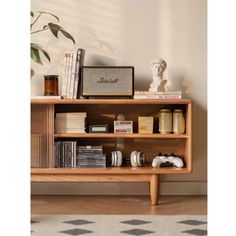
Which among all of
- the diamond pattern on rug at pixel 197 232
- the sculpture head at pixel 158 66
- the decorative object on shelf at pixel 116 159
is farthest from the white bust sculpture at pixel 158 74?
the diamond pattern on rug at pixel 197 232

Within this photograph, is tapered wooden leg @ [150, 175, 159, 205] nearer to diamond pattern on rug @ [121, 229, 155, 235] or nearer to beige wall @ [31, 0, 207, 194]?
beige wall @ [31, 0, 207, 194]

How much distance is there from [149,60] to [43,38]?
2.85 ft

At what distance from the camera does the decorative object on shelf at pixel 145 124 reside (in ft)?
14.1

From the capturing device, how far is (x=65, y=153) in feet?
13.9

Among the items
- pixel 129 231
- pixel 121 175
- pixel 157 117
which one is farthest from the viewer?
pixel 157 117

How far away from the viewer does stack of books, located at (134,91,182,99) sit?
416cm

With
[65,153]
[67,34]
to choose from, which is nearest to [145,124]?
[65,153]

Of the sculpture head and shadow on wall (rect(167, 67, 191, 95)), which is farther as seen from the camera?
shadow on wall (rect(167, 67, 191, 95))

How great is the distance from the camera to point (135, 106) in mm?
4543

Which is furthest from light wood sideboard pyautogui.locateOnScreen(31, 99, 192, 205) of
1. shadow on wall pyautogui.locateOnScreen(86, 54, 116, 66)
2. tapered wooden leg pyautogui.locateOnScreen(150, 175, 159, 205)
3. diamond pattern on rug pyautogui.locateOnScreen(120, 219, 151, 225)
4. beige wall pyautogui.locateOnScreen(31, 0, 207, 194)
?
diamond pattern on rug pyautogui.locateOnScreen(120, 219, 151, 225)

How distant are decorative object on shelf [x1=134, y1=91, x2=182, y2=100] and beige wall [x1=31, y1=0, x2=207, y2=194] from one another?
386mm
